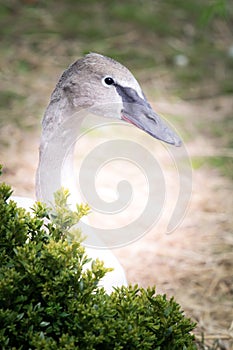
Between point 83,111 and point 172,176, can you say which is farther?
point 172,176

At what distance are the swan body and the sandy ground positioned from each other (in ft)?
2.26

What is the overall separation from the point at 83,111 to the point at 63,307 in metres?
1.08

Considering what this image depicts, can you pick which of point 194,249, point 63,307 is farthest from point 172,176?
point 63,307

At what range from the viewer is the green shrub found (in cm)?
220

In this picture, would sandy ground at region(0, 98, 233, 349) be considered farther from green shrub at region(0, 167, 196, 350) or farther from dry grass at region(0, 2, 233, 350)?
green shrub at region(0, 167, 196, 350)

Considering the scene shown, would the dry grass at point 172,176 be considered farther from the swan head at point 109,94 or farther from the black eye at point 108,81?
the black eye at point 108,81

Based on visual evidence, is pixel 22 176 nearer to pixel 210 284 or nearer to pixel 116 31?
pixel 210 284

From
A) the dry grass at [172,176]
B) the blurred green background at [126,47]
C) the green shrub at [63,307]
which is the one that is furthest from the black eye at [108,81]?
the blurred green background at [126,47]

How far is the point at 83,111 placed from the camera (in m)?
3.15

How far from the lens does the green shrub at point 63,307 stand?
2197 mm

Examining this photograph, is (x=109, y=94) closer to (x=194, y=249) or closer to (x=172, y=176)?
(x=194, y=249)

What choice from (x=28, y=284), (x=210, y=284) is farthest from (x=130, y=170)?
(x=28, y=284)

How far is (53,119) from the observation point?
3102 mm

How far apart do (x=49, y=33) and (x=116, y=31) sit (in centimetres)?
54
